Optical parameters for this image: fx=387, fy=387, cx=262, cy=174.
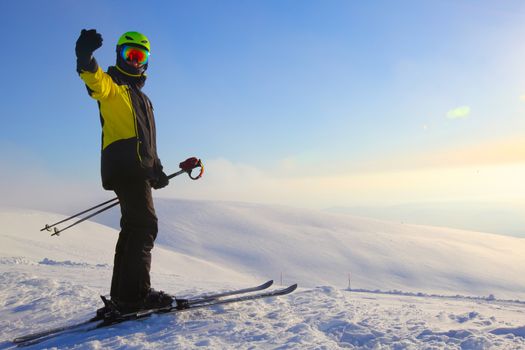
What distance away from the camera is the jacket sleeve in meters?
2.93

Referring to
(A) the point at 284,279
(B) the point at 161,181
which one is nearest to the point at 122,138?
(B) the point at 161,181

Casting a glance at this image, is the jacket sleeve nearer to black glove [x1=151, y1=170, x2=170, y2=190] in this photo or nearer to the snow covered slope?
black glove [x1=151, y1=170, x2=170, y2=190]

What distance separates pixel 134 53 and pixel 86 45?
760 millimetres

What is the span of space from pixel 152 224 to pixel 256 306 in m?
1.20

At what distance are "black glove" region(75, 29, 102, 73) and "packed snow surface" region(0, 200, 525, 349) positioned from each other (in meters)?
2.00

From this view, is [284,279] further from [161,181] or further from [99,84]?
[99,84]

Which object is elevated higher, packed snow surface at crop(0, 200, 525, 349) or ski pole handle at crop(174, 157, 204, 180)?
ski pole handle at crop(174, 157, 204, 180)

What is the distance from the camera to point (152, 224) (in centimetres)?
342

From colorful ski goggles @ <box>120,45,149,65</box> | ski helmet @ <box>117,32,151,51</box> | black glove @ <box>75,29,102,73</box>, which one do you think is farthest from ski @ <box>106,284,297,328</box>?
ski helmet @ <box>117,32,151,51</box>

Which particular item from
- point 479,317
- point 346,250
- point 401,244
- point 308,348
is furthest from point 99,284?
point 401,244

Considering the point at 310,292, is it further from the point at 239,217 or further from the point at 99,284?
the point at 239,217

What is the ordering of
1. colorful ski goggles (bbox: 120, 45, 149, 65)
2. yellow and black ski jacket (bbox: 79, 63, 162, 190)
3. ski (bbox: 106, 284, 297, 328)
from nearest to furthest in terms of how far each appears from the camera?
ski (bbox: 106, 284, 297, 328) < yellow and black ski jacket (bbox: 79, 63, 162, 190) < colorful ski goggles (bbox: 120, 45, 149, 65)

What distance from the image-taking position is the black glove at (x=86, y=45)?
2791mm

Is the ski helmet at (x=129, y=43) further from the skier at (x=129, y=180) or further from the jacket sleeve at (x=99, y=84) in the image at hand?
the jacket sleeve at (x=99, y=84)
